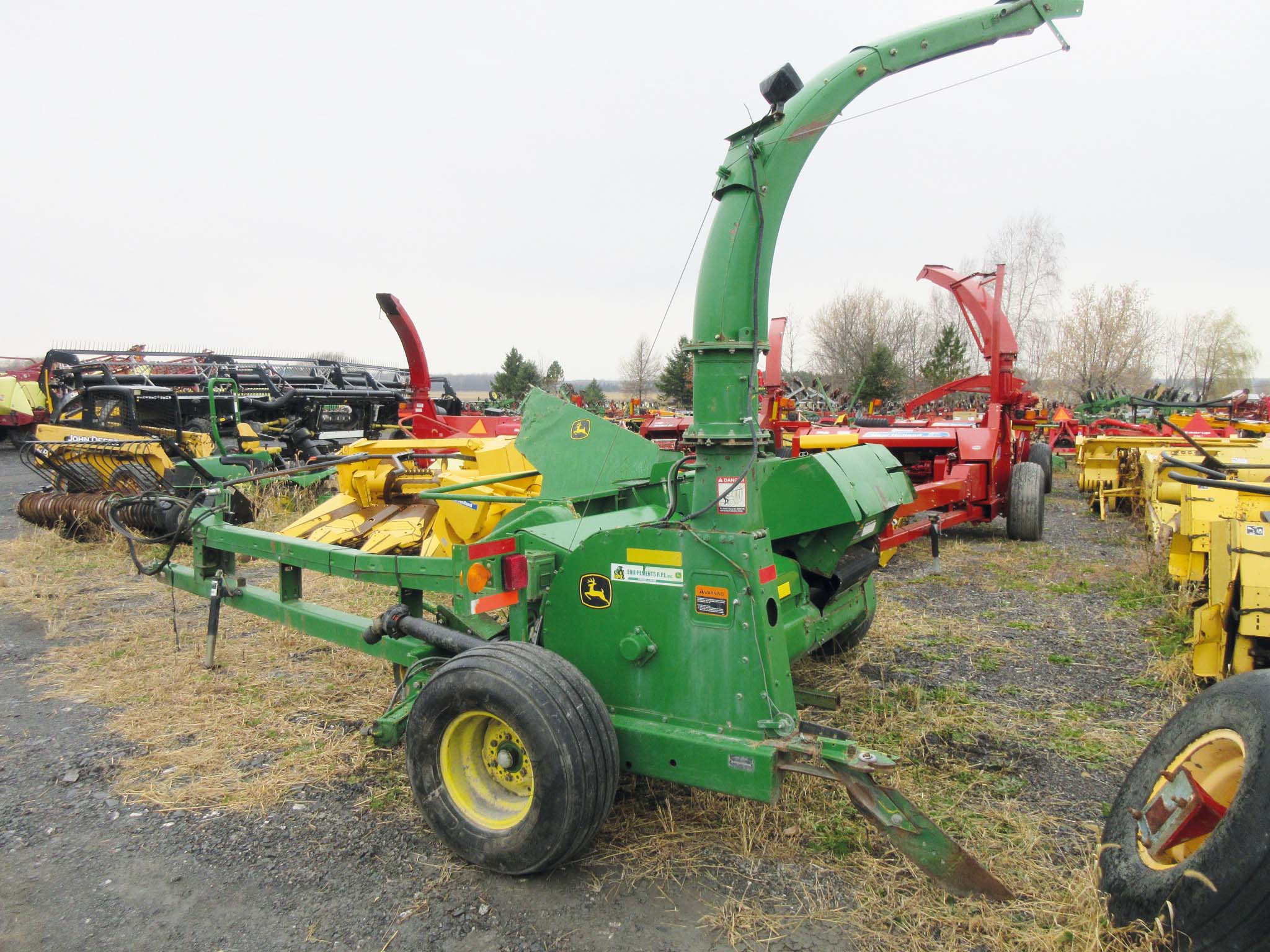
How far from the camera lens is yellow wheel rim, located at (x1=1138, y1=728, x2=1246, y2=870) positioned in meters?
2.07

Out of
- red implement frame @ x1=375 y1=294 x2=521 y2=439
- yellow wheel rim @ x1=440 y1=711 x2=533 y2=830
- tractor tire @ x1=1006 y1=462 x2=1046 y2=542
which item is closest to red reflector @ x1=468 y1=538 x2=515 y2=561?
yellow wheel rim @ x1=440 y1=711 x2=533 y2=830

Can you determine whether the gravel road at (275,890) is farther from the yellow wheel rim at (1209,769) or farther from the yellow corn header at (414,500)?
the yellow corn header at (414,500)

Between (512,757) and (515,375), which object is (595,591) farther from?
(515,375)

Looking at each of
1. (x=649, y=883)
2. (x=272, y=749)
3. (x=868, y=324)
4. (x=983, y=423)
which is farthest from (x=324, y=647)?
(x=868, y=324)

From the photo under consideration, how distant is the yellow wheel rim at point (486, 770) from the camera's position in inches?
113

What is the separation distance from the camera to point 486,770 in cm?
300

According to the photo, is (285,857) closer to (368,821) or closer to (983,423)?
(368,821)

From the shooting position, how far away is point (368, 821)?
10.8 ft

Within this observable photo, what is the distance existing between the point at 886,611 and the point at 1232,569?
98.9 inches

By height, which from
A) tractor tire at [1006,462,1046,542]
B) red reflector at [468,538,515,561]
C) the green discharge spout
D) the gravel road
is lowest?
the gravel road

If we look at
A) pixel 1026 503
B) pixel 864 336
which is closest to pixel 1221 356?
pixel 864 336

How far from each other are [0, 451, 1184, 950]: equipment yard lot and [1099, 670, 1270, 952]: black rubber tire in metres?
0.18

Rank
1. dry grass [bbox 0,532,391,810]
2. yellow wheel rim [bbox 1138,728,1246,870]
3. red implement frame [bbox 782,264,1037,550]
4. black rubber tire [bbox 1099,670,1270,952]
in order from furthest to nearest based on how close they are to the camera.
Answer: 1. red implement frame [bbox 782,264,1037,550]
2. dry grass [bbox 0,532,391,810]
3. yellow wheel rim [bbox 1138,728,1246,870]
4. black rubber tire [bbox 1099,670,1270,952]

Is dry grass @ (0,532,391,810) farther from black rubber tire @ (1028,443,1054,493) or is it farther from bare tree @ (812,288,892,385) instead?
bare tree @ (812,288,892,385)
